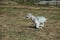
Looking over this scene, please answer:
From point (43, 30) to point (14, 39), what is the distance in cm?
161

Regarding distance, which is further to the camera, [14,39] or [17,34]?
[17,34]

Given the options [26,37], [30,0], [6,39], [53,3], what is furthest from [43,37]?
[30,0]

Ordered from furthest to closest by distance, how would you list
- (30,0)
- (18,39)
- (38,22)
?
(30,0) < (38,22) < (18,39)

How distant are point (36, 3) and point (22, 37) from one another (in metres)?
10.8

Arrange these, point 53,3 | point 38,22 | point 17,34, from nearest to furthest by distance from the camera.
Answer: point 17,34 < point 38,22 < point 53,3

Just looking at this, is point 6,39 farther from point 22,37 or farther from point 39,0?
point 39,0

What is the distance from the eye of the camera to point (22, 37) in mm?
7066

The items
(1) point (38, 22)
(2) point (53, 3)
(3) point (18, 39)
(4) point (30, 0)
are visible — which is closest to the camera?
(3) point (18, 39)

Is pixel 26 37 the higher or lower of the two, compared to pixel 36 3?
higher

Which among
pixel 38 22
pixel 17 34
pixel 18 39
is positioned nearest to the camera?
pixel 18 39

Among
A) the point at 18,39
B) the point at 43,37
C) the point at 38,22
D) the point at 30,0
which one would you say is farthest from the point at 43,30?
the point at 30,0

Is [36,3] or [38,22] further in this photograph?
[36,3]

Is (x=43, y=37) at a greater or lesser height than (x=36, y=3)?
greater

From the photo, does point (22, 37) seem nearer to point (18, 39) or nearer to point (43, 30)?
point (18, 39)
